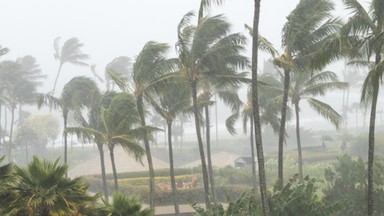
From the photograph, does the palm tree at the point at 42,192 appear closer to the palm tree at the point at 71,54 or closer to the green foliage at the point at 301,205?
the green foliage at the point at 301,205

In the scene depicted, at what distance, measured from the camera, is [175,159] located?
70.6m

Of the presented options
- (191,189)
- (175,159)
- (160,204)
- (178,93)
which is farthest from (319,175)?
(175,159)

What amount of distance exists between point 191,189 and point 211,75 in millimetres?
13984

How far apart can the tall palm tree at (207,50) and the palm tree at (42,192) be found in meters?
10.7

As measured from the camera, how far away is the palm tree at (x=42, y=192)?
8945 mm

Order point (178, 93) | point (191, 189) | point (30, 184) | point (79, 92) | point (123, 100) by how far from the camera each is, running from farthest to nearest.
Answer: point (191, 189)
point (79, 92)
point (178, 93)
point (123, 100)
point (30, 184)

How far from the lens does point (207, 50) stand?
19.8 m

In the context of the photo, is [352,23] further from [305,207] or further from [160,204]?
[160,204]

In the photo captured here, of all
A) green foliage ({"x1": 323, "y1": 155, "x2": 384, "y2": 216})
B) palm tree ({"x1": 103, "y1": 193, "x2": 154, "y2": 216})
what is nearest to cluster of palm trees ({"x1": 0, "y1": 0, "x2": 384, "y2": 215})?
green foliage ({"x1": 323, "y1": 155, "x2": 384, "y2": 216})

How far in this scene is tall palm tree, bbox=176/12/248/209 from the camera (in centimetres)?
1956

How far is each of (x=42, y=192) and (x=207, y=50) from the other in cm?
1211

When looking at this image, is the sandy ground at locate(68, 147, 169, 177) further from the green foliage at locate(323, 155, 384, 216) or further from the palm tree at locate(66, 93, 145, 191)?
the green foliage at locate(323, 155, 384, 216)

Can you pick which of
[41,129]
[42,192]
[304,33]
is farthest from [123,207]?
[41,129]

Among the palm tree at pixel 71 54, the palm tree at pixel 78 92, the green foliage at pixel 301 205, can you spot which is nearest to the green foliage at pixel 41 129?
the palm tree at pixel 71 54
